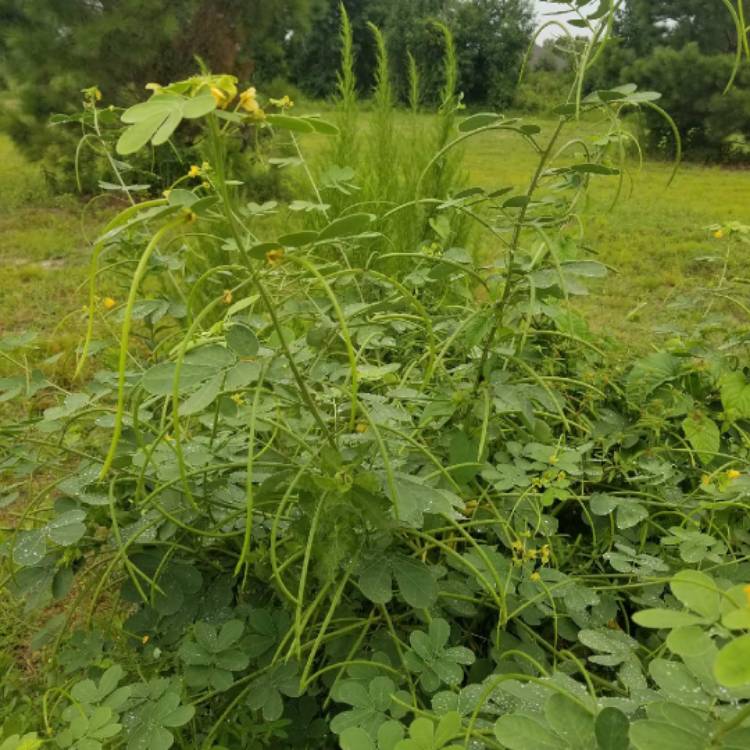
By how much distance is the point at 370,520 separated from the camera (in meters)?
0.70

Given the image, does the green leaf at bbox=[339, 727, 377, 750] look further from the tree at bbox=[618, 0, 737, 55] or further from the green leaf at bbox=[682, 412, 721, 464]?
the tree at bbox=[618, 0, 737, 55]

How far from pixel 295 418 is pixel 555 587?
0.43 m

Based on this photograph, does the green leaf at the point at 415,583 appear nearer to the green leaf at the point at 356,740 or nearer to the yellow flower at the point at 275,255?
the green leaf at the point at 356,740

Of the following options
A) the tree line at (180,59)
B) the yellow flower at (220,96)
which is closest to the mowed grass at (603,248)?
the tree line at (180,59)

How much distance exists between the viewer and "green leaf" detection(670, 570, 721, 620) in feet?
1.43

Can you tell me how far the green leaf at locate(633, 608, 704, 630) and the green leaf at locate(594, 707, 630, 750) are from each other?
0.23 ft

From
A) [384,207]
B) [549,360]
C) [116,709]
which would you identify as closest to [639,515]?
[549,360]

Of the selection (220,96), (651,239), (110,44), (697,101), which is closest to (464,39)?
(697,101)

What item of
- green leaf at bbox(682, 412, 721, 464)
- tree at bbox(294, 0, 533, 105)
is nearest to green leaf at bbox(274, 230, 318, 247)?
green leaf at bbox(682, 412, 721, 464)

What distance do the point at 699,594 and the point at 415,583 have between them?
0.35m

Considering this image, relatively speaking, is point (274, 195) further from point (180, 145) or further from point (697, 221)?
point (697, 221)

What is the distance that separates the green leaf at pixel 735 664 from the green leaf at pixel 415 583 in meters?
0.39

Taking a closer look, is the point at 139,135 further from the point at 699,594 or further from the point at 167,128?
the point at 699,594

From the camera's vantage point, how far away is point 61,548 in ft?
2.93
